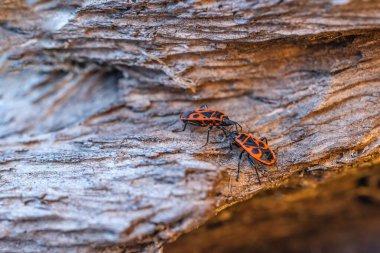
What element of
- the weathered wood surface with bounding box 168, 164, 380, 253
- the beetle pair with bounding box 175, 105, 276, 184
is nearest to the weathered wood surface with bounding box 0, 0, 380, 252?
the beetle pair with bounding box 175, 105, 276, 184

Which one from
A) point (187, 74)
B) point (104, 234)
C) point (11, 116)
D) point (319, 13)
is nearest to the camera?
point (104, 234)

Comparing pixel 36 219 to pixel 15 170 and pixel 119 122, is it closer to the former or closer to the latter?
pixel 15 170

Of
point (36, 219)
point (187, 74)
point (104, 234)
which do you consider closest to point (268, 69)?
point (187, 74)

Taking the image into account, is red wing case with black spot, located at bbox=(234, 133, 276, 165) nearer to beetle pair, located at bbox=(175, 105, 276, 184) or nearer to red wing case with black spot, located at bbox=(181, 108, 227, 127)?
beetle pair, located at bbox=(175, 105, 276, 184)

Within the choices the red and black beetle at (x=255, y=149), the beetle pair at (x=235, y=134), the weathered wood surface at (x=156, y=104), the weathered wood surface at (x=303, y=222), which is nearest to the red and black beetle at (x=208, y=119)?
the beetle pair at (x=235, y=134)

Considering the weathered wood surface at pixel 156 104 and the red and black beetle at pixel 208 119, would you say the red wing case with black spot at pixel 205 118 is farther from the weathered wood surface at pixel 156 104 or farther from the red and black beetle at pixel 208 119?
the weathered wood surface at pixel 156 104

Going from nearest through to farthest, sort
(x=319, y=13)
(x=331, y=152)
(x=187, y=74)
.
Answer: (x=319, y=13) → (x=331, y=152) → (x=187, y=74)

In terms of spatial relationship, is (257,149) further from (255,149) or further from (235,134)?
(235,134)

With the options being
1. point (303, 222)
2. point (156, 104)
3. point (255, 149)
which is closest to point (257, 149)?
point (255, 149)
